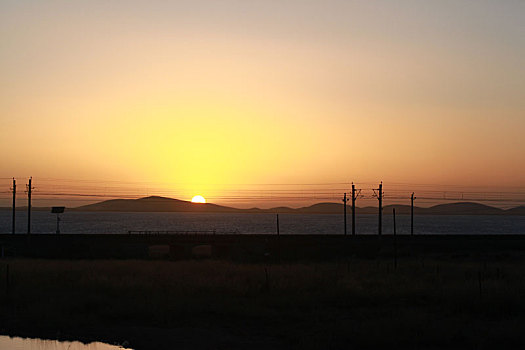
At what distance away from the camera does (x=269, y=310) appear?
82.3ft

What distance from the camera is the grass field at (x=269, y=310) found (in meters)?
19.8

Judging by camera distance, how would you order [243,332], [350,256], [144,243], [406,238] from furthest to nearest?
[406,238] < [144,243] < [350,256] < [243,332]

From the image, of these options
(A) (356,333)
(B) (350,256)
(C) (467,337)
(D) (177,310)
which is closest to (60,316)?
(D) (177,310)

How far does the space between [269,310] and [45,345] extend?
9.54m

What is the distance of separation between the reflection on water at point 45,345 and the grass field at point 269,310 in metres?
0.75

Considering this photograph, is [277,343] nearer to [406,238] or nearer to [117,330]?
[117,330]

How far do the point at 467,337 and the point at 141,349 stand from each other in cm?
1104

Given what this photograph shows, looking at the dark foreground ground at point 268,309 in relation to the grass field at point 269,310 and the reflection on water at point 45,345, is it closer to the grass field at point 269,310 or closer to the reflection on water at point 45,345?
the grass field at point 269,310

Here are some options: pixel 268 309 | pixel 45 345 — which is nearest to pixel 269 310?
pixel 268 309

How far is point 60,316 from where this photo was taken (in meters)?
23.4

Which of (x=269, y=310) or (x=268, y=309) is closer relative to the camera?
(x=269, y=310)

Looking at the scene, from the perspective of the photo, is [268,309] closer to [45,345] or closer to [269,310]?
[269,310]

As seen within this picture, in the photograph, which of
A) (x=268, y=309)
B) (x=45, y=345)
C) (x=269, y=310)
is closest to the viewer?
(x=45, y=345)

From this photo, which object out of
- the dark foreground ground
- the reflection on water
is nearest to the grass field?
the dark foreground ground
